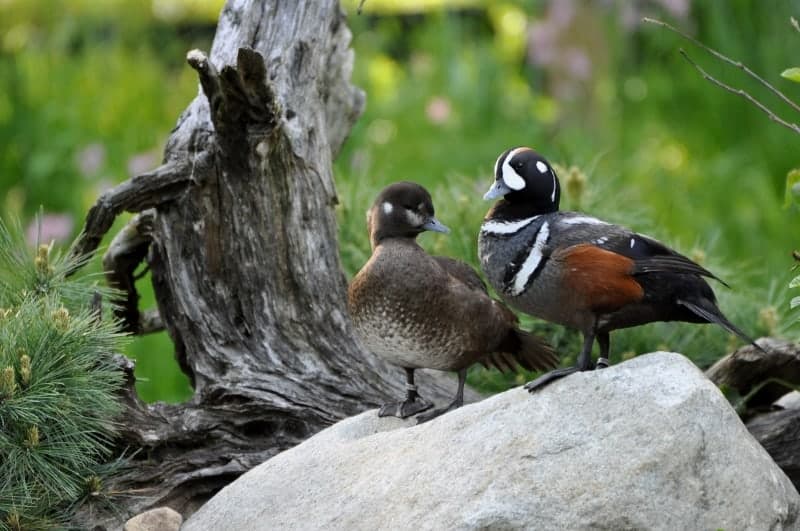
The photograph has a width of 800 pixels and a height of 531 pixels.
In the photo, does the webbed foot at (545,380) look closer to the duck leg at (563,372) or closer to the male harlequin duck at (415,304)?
the duck leg at (563,372)

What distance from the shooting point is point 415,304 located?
309 cm

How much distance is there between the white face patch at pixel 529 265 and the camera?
289 cm

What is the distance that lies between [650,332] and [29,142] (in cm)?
366

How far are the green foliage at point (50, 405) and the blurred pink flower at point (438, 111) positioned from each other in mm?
3788

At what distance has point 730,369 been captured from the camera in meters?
3.64

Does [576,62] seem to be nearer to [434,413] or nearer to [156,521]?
[434,413]

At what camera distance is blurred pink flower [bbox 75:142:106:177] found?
A: 6.55m

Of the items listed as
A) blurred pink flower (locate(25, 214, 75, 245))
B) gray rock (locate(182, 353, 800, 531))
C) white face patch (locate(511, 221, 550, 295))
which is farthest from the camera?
blurred pink flower (locate(25, 214, 75, 245))

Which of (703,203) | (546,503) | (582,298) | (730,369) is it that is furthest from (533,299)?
(703,203)

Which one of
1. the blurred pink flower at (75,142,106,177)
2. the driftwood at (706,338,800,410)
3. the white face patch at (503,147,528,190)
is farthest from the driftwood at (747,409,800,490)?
the blurred pink flower at (75,142,106,177)

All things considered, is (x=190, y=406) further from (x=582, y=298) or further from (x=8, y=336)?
(x=582, y=298)

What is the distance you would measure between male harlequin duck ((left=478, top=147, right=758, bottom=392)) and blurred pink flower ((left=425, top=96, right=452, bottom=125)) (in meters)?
3.73

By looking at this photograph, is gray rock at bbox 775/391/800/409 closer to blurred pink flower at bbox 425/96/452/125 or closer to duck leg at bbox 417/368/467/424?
duck leg at bbox 417/368/467/424

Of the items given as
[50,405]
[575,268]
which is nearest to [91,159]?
[50,405]
